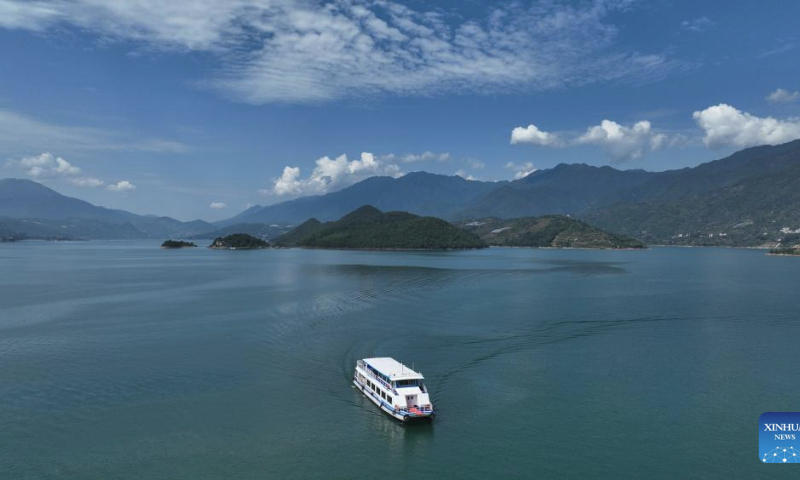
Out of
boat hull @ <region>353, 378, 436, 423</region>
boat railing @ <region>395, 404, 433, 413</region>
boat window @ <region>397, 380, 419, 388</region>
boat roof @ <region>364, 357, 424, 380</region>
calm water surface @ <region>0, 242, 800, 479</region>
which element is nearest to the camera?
calm water surface @ <region>0, 242, 800, 479</region>

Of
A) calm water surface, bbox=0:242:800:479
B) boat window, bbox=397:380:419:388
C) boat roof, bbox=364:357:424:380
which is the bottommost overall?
calm water surface, bbox=0:242:800:479

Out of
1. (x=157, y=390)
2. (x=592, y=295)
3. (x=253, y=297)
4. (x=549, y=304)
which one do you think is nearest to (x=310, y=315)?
(x=253, y=297)

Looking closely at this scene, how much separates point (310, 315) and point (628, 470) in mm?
56778

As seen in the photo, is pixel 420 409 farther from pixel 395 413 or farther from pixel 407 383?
pixel 407 383

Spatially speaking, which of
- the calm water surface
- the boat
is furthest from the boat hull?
the calm water surface

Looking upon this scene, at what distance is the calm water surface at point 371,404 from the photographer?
103 feet

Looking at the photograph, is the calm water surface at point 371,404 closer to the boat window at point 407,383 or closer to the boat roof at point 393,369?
the boat window at point 407,383

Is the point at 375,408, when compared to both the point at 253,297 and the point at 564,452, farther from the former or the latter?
the point at 253,297

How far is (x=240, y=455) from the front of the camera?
31.5 metres

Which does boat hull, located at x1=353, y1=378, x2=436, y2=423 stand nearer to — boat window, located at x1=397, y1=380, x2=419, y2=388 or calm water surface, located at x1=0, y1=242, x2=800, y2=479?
calm water surface, located at x1=0, y1=242, x2=800, y2=479

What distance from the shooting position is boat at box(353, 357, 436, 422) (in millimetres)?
36875

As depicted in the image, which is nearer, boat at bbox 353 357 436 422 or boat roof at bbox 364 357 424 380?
boat at bbox 353 357 436 422

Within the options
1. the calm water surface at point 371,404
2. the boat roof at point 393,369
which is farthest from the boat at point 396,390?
the calm water surface at point 371,404

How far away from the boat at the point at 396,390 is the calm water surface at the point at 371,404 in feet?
3.50
